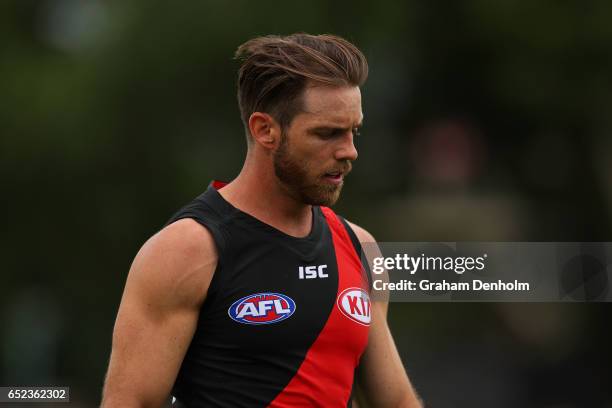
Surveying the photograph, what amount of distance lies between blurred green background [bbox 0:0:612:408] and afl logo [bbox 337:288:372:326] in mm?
10981

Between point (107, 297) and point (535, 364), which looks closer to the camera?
point (535, 364)

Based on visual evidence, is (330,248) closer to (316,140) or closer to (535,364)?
(316,140)

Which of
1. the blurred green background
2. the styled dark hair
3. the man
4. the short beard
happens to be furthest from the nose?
the blurred green background

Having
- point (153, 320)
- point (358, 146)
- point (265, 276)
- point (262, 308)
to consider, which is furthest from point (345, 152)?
point (358, 146)

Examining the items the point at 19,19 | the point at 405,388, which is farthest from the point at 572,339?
the point at 405,388

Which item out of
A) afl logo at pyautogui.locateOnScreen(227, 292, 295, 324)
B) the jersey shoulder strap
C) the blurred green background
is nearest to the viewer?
afl logo at pyautogui.locateOnScreen(227, 292, 295, 324)

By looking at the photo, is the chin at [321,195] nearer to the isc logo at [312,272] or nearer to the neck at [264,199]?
the neck at [264,199]

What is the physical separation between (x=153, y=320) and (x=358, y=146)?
13.2 metres

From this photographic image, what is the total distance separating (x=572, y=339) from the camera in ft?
55.6

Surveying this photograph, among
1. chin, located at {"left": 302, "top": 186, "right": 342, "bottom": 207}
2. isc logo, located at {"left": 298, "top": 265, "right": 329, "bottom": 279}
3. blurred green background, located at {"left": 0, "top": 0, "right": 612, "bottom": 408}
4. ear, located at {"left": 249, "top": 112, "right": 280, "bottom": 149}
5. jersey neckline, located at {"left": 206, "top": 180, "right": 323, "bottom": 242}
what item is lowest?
isc logo, located at {"left": 298, "top": 265, "right": 329, "bottom": 279}

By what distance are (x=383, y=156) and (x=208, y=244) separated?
13045 millimetres

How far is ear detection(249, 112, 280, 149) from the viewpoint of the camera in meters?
5.37

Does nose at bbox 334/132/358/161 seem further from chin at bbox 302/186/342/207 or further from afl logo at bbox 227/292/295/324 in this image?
afl logo at bbox 227/292/295/324

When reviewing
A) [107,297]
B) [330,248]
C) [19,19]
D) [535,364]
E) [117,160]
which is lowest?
[330,248]
